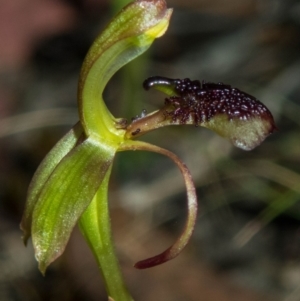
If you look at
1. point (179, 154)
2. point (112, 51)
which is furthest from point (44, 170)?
point (179, 154)

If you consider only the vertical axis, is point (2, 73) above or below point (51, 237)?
below

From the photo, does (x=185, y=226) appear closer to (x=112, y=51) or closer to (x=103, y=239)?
(x=103, y=239)

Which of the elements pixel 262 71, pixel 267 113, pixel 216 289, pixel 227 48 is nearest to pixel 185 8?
pixel 227 48

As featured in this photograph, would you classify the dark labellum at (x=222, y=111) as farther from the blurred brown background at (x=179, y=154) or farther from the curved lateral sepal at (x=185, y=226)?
the blurred brown background at (x=179, y=154)

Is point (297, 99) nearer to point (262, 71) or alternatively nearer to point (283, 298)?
point (262, 71)

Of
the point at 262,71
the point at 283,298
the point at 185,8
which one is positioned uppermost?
the point at 185,8

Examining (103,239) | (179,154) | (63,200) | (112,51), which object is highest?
(112,51)
